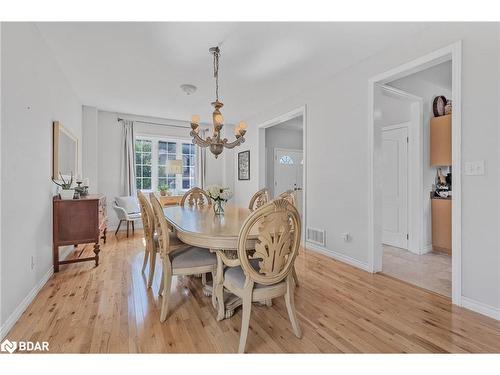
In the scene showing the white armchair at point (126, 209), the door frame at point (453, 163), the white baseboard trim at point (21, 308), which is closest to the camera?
the white baseboard trim at point (21, 308)

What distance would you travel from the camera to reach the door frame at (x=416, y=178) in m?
3.55

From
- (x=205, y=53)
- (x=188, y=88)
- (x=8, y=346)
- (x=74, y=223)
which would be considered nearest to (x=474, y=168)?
(x=205, y=53)

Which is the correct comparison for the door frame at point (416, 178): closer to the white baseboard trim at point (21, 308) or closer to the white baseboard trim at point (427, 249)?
the white baseboard trim at point (427, 249)

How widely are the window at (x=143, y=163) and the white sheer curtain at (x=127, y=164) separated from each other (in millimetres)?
236

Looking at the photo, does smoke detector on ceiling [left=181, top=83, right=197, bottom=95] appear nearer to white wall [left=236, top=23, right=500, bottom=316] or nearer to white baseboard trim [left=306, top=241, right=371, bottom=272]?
white wall [left=236, top=23, right=500, bottom=316]

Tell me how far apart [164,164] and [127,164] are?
0.82m

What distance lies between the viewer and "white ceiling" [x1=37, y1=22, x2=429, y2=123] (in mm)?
2256

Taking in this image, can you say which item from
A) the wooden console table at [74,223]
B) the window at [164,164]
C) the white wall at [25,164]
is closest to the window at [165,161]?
the window at [164,164]

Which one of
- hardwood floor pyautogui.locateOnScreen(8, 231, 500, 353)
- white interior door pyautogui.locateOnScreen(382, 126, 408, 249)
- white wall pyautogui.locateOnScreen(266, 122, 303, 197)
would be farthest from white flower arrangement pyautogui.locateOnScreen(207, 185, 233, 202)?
white wall pyautogui.locateOnScreen(266, 122, 303, 197)

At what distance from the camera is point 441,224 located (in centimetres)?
355

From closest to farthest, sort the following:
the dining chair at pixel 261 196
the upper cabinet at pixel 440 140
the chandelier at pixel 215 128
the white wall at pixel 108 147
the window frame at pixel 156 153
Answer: the chandelier at pixel 215 128, the dining chair at pixel 261 196, the upper cabinet at pixel 440 140, the white wall at pixel 108 147, the window frame at pixel 156 153

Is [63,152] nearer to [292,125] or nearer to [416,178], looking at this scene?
[292,125]
